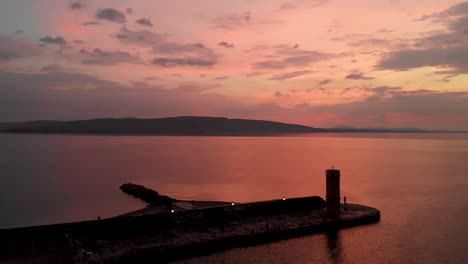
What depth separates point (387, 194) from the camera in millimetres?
59844

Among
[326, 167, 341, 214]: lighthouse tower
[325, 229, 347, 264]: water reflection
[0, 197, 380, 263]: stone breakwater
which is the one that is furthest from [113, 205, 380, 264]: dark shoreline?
[326, 167, 341, 214]: lighthouse tower

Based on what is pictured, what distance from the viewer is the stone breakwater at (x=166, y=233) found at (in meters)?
24.4

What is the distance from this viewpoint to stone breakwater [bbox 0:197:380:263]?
24391mm

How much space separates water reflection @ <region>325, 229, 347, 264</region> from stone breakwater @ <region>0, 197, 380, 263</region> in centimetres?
78

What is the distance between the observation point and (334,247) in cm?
2966

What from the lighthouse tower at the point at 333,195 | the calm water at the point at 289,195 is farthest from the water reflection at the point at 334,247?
the lighthouse tower at the point at 333,195

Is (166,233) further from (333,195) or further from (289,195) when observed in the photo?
(289,195)

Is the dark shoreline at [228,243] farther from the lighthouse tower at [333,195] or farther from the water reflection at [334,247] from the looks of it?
the lighthouse tower at [333,195]

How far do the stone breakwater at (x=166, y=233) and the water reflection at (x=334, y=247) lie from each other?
2.56 feet

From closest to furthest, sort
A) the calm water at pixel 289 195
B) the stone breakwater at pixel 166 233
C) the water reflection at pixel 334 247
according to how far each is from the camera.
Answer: the stone breakwater at pixel 166 233 < the water reflection at pixel 334 247 < the calm water at pixel 289 195

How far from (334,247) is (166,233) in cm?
1204

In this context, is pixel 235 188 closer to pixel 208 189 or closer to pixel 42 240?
pixel 208 189

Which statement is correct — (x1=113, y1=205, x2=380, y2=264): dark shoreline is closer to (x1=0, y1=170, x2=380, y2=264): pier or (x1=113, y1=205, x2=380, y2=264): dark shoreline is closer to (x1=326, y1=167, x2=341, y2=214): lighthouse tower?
(x1=0, y1=170, x2=380, y2=264): pier

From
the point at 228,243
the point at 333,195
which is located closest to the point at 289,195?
the point at 333,195
